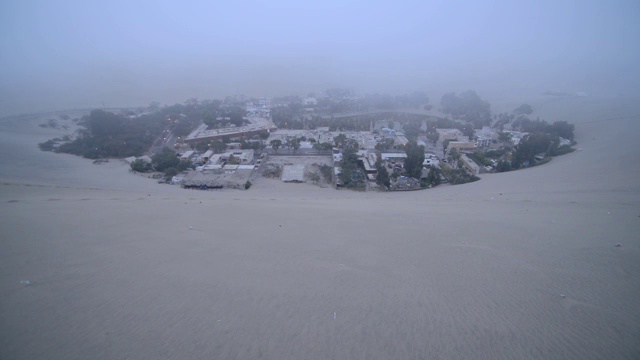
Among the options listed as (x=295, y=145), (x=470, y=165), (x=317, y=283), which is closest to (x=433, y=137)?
(x=470, y=165)

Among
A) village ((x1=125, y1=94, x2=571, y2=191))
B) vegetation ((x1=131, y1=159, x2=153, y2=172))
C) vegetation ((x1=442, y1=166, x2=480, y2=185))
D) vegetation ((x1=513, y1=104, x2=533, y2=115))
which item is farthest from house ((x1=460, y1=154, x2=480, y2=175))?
vegetation ((x1=131, y1=159, x2=153, y2=172))

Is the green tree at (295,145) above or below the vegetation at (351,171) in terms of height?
above

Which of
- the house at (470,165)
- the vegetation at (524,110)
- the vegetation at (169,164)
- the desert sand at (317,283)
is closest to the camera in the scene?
the desert sand at (317,283)

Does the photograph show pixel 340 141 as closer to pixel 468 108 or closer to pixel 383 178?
pixel 383 178

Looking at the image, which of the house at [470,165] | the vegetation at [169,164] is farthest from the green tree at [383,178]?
the vegetation at [169,164]

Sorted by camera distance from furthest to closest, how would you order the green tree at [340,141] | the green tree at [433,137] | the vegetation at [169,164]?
the green tree at [433,137]
the green tree at [340,141]
the vegetation at [169,164]

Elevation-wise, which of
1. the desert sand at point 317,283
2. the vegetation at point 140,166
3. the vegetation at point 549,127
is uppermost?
the vegetation at point 549,127

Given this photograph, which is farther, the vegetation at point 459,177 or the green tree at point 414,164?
the green tree at point 414,164

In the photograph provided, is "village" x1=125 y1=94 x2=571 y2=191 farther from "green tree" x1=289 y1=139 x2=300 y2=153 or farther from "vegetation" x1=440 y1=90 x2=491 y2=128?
"vegetation" x1=440 y1=90 x2=491 y2=128

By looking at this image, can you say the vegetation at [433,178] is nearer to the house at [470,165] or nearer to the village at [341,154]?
the village at [341,154]
